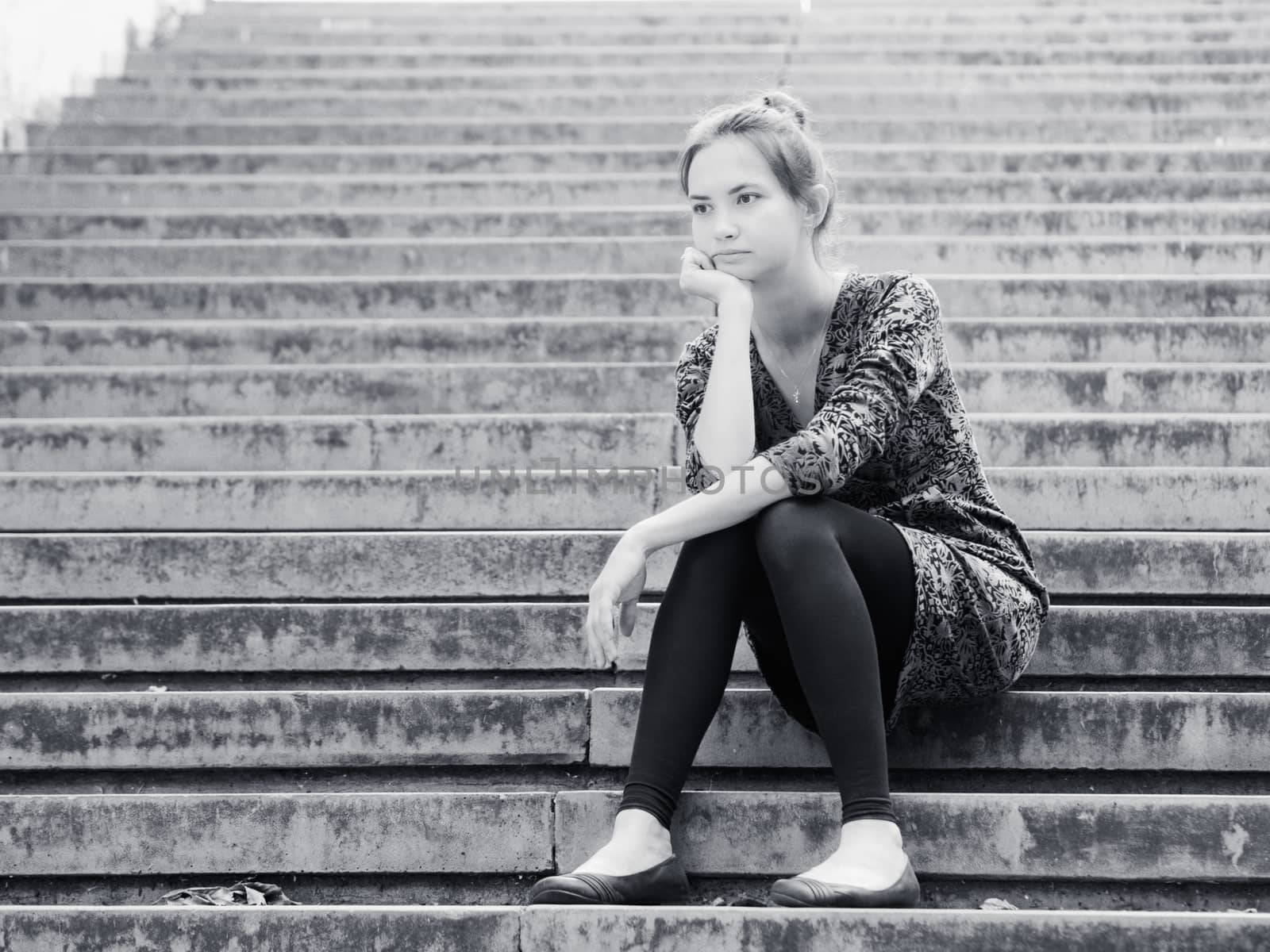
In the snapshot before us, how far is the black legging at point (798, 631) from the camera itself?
1.71m

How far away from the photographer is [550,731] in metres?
2.16

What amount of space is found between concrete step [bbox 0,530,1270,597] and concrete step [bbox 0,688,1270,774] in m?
0.34

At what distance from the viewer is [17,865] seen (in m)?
2.01

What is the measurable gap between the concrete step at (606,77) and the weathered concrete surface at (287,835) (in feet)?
13.8

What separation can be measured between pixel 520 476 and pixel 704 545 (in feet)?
3.43

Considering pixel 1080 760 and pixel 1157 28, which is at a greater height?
pixel 1157 28

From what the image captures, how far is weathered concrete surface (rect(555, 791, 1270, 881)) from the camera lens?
1.86 meters

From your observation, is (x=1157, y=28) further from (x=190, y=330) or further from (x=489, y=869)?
(x=489, y=869)

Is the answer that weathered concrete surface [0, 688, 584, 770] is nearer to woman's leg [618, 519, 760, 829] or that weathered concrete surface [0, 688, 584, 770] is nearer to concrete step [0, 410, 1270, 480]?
woman's leg [618, 519, 760, 829]

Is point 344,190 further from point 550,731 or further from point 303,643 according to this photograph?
point 550,731

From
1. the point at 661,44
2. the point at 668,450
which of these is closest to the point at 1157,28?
the point at 661,44

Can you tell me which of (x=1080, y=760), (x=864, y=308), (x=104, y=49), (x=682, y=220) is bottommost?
(x=1080, y=760)

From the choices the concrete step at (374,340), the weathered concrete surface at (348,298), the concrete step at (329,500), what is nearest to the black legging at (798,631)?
the concrete step at (329,500)

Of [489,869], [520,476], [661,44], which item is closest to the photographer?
[489,869]
